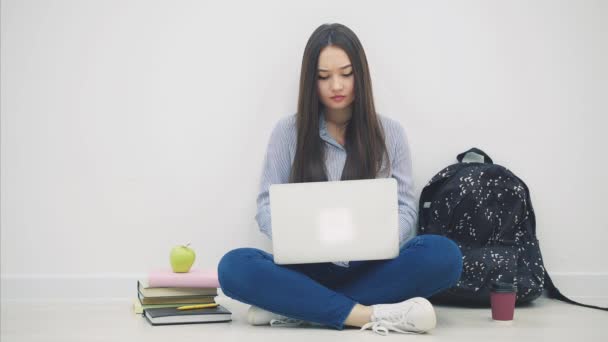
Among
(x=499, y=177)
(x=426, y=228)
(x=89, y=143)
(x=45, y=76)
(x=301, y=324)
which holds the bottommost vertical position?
(x=301, y=324)

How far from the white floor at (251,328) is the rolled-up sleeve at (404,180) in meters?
0.30

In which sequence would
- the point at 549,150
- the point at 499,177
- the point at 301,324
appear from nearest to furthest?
1. the point at 301,324
2. the point at 499,177
3. the point at 549,150

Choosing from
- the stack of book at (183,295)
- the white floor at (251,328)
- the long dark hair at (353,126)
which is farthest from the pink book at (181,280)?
the long dark hair at (353,126)

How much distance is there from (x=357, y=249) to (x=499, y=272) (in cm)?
75

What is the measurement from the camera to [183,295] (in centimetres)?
216

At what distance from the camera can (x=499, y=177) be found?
2.52 metres

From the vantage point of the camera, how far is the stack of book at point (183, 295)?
82.4 inches

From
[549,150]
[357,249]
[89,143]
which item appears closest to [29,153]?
[89,143]

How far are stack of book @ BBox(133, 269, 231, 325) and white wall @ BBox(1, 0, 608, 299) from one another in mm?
433

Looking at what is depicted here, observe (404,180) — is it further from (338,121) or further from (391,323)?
(391,323)

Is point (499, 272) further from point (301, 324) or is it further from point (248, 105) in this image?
point (248, 105)

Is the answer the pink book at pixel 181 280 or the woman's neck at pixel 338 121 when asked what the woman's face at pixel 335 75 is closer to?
the woman's neck at pixel 338 121

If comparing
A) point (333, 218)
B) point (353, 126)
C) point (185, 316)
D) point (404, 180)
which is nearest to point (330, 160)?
point (353, 126)

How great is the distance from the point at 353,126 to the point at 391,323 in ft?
2.28
